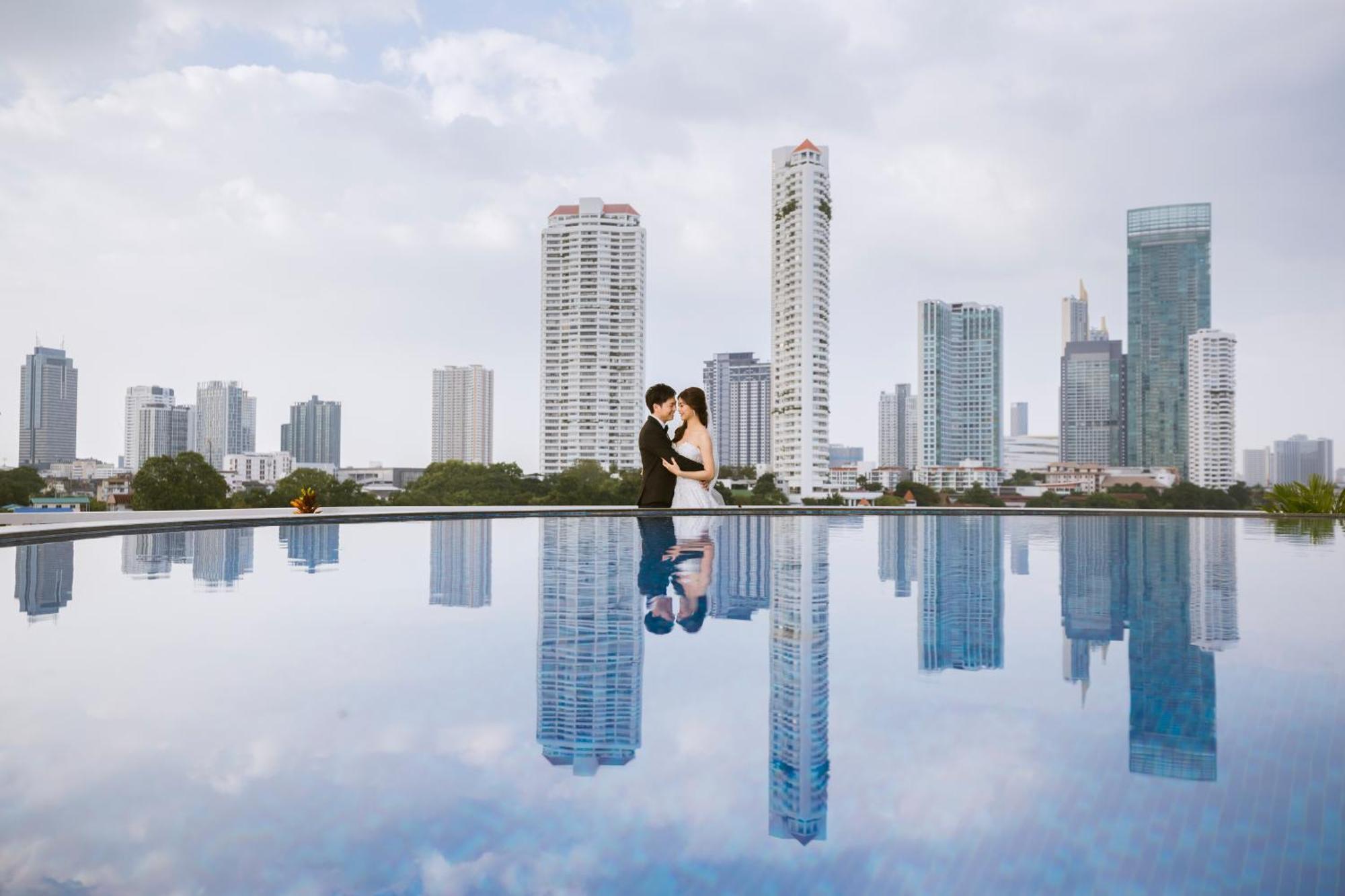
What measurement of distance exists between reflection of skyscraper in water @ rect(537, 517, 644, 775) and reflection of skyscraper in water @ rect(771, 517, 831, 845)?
0.44 meters

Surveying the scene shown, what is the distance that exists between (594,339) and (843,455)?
34.6m

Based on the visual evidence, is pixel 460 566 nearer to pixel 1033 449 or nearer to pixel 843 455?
pixel 843 455

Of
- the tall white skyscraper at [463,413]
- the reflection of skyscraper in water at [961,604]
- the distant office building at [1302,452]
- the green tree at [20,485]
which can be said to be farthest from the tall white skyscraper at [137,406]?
the distant office building at [1302,452]

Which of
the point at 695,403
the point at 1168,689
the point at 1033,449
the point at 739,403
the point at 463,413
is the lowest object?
the point at 1168,689

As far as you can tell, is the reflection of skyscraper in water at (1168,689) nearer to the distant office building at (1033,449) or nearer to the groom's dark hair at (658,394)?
the groom's dark hair at (658,394)

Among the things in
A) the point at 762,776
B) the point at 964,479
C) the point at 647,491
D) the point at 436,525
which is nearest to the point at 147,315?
the point at 436,525

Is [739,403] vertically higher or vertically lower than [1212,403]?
higher

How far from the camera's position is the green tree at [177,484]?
53.9 feet

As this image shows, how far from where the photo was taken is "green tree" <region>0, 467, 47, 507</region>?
59.4ft

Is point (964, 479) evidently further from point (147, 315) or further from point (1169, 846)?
point (1169, 846)

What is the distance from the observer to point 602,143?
86.1ft

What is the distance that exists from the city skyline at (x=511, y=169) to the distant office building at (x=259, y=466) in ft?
34.8

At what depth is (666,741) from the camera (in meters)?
2.39

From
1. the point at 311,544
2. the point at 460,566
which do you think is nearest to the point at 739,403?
the point at 311,544
